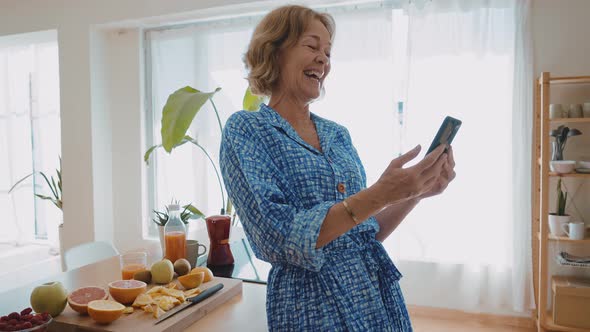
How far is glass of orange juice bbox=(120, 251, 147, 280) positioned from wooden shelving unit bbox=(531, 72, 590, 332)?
2.20 metres

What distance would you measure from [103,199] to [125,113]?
76 centimetres

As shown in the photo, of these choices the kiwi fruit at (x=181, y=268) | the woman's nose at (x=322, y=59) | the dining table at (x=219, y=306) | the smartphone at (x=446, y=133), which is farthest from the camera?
the kiwi fruit at (x=181, y=268)

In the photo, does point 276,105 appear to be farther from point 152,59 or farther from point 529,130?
point 152,59

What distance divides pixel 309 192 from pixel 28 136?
4.87 metres

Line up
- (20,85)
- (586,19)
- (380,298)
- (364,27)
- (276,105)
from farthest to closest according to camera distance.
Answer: (20,85), (364,27), (586,19), (276,105), (380,298)

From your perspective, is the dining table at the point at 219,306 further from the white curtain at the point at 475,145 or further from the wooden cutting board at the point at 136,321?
the white curtain at the point at 475,145

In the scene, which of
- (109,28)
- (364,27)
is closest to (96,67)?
(109,28)

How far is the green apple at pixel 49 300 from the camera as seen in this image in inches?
41.8

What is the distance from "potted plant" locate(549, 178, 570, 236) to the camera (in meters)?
2.53

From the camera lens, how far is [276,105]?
1.06 meters

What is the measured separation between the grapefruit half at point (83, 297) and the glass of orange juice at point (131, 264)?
0.53 feet

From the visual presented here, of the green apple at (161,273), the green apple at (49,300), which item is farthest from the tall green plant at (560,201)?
the green apple at (49,300)

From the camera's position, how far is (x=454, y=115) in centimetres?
285

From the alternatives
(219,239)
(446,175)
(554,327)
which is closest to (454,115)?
(554,327)
